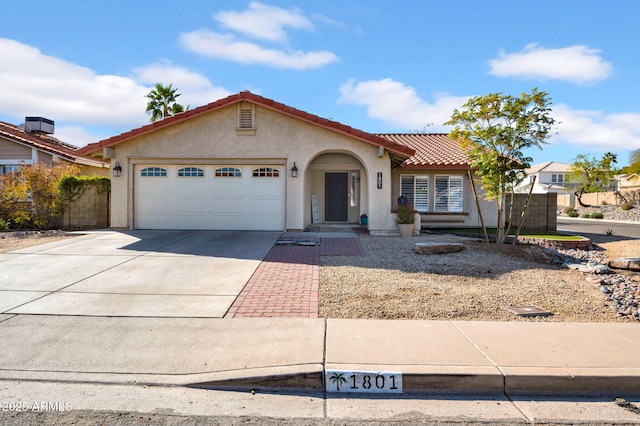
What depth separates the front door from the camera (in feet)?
60.2

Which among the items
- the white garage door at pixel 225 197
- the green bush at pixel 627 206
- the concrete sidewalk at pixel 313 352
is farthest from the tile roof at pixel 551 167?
the concrete sidewalk at pixel 313 352

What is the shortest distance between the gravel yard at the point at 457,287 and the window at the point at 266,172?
17.4ft

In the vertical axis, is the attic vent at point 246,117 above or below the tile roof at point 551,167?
below

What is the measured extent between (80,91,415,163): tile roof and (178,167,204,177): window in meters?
1.62

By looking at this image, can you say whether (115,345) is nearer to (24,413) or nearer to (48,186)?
(24,413)

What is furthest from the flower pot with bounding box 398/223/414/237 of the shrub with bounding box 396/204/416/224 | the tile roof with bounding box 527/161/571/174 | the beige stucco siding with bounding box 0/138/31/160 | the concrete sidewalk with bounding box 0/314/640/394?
the tile roof with bounding box 527/161/571/174

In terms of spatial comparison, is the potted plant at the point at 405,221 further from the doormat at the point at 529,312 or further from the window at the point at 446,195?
the doormat at the point at 529,312

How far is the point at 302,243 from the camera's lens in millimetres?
11578

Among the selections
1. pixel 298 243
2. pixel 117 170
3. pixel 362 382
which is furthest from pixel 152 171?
pixel 362 382

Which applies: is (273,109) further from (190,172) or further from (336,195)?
(336,195)

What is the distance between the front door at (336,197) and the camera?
1836cm

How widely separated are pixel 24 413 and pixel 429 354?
3.85 meters

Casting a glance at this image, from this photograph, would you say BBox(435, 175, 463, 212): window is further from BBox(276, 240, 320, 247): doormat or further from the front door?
BBox(276, 240, 320, 247): doormat

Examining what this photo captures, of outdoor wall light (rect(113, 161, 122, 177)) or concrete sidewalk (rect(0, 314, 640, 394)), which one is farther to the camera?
outdoor wall light (rect(113, 161, 122, 177))
